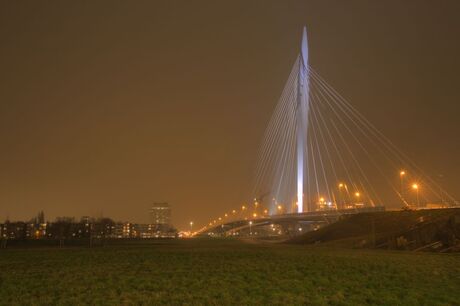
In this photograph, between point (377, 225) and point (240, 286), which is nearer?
point (240, 286)

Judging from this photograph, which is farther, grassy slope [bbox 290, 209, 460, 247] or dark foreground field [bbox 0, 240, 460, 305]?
grassy slope [bbox 290, 209, 460, 247]

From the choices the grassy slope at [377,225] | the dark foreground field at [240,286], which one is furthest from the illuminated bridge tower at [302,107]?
the dark foreground field at [240,286]

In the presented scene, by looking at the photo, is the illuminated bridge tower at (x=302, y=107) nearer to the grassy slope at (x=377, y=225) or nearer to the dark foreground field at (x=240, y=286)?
the grassy slope at (x=377, y=225)

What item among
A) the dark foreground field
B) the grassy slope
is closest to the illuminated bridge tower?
the grassy slope

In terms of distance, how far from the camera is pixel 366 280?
15.1 metres

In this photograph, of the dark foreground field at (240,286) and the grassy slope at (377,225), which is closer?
the dark foreground field at (240,286)

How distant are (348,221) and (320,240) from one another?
18.8 ft

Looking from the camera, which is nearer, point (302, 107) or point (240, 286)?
point (240, 286)

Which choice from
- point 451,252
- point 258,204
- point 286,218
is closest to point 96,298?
point 451,252

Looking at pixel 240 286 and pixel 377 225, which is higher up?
pixel 377 225

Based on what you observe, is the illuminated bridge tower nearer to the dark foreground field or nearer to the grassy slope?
the grassy slope

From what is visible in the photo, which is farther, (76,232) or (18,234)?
(18,234)

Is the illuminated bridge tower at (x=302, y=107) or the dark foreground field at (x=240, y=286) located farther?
the illuminated bridge tower at (x=302, y=107)

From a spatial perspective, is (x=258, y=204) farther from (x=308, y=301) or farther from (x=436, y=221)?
(x=308, y=301)
